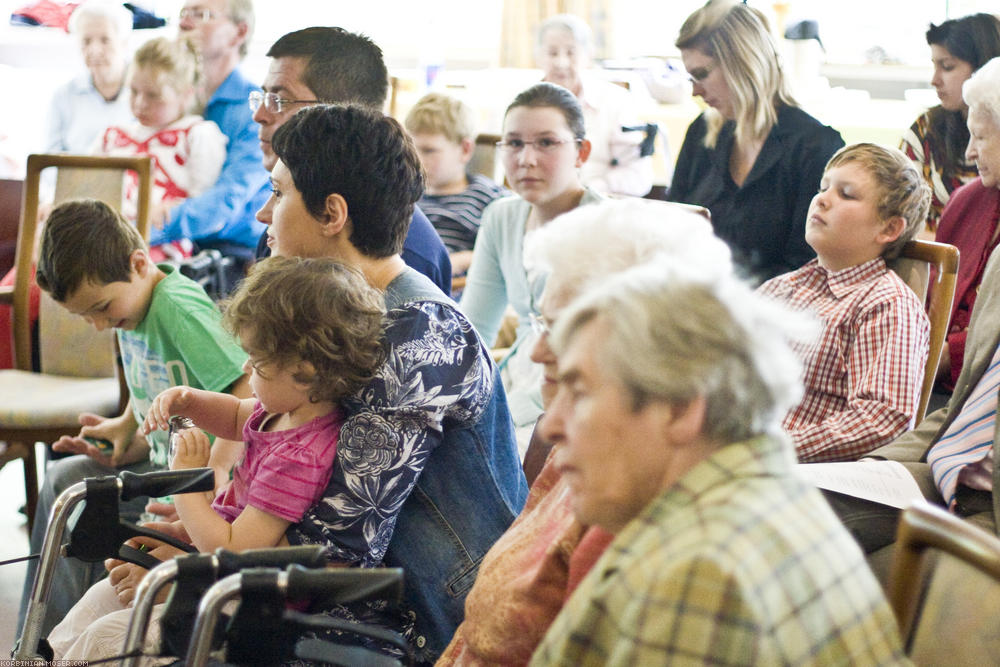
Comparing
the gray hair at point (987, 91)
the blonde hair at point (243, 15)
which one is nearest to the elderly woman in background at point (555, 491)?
the gray hair at point (987, 91)

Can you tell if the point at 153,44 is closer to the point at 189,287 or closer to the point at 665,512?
the point at 189,287

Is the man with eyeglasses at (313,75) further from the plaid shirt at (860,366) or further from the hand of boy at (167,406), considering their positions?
the plaid shirt at (860,366)

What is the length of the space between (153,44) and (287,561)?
9.89 ft

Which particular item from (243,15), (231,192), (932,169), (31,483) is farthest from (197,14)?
(932,169)

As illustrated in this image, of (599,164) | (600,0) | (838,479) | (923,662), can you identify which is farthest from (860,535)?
(600,0)

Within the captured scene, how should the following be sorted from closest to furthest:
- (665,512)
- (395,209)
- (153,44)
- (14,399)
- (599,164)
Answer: (665,512), (395,209), (14,399), (153,44), (599,164)

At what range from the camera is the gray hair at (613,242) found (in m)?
1.18

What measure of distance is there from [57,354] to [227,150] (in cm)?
111

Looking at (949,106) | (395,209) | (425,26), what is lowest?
(395,209)

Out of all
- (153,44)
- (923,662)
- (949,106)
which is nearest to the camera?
(923,662)

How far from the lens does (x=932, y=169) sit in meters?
3.09

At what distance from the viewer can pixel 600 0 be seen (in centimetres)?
558

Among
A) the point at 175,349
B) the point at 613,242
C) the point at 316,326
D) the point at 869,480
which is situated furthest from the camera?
the point at 175,349

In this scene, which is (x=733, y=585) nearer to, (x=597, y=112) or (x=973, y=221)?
(x=973, y=221)
